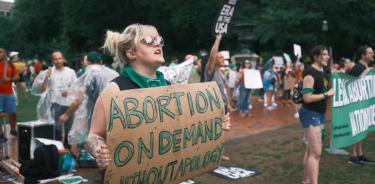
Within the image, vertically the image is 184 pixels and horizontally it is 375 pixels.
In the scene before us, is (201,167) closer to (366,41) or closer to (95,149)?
(95,149)

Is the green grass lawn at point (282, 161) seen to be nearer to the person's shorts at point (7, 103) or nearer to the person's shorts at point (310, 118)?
the person's shorts at point (310, 118)

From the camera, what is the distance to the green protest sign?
698cm

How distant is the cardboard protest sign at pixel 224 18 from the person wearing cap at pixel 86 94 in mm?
1662

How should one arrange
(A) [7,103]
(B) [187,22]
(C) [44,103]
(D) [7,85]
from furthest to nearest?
1. (B) [187,22]
2. (A) [7,103]
3. (D) [7,85]
4. (C) [44,103]

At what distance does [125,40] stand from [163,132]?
55 centimetres

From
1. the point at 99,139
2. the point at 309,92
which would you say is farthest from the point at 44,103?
the point at 99,139

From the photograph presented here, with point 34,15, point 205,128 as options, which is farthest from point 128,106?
point 34,15

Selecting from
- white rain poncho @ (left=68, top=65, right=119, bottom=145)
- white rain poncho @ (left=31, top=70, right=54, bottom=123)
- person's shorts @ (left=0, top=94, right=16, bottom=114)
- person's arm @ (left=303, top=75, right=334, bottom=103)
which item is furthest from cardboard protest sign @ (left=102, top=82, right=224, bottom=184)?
person's shorts @ (left=0, top=94, right=16, bottom=114)

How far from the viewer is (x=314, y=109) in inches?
223

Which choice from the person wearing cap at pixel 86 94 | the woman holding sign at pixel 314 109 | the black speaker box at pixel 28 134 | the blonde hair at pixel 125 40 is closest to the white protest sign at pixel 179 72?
the person wearing cap at pixel 86 94

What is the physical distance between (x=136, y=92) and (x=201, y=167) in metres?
0.69

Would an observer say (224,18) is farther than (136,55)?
Yes

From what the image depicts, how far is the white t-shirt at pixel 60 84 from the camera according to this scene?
7861 millimetres

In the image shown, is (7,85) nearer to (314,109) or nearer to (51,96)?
(51,96)
